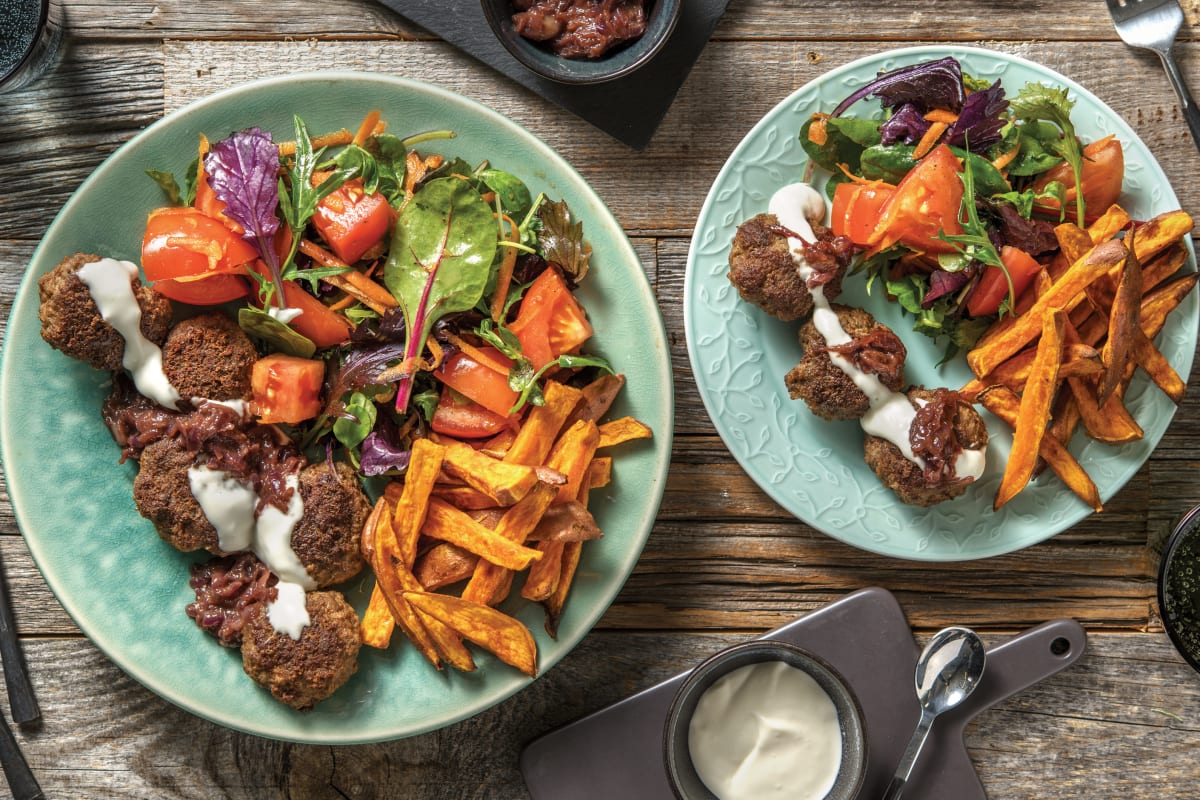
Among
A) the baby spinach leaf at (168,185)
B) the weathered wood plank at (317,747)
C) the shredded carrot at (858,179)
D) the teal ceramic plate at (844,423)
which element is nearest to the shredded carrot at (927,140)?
the shredded carrot at (858,179)

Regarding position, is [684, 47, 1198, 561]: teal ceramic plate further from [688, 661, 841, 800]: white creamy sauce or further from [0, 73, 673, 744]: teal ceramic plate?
[688, 661, 841, 800]: white creamy sauce

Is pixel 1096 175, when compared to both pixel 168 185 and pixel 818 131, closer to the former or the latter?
pixel 818 131

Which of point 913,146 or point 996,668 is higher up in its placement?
point 913,146

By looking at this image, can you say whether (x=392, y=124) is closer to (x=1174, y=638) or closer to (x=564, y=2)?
(x=564, y=2)

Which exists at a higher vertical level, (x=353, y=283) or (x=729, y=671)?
(x=353, y=283)

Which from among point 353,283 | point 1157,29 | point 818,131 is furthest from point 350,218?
point 1157,29

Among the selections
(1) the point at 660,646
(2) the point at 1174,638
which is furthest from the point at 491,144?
Answer: (2) the point at 1174,638
